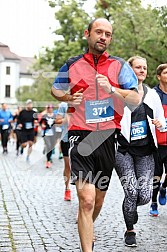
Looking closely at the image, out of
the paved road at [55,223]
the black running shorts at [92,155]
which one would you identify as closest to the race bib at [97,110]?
the black running shorts at [92,155]

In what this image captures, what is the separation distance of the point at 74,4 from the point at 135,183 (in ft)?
90.7

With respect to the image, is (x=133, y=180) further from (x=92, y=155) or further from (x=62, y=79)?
(x=62, y=79)

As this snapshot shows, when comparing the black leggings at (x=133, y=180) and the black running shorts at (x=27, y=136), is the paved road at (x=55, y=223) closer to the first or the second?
the black leggings at (x=133, y=180)

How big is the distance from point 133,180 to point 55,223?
1546 mm

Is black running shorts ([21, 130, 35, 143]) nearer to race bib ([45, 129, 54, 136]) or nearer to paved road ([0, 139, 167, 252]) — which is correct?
race bib ([45, 129, 54, 136])

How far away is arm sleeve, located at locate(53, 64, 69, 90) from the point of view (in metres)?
5.30

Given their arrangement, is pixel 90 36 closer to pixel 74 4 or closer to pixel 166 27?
pixel 166 27

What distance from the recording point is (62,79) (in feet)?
17.5

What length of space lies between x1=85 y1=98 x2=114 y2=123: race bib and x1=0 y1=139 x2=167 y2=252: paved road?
131 centimetres

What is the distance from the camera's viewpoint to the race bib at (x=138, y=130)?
6121 mm

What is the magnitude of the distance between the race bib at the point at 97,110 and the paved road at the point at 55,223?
1.31 meters

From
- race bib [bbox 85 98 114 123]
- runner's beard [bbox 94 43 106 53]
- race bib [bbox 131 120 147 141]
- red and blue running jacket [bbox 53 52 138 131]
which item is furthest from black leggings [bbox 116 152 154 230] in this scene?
runner's beard [bbox 94 43 106 53]

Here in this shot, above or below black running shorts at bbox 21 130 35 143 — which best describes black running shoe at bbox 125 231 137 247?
above

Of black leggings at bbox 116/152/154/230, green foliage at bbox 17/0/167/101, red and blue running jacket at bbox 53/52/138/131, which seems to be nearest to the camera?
red and blue running jacket at bbox 53/52/138/131
